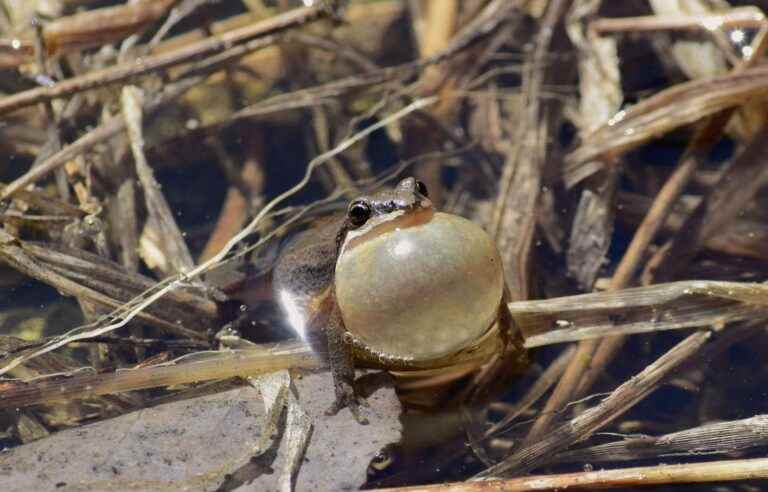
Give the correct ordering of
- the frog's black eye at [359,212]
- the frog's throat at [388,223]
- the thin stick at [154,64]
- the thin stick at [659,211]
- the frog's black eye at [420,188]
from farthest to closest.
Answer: the thin stick at [154,64] < the thin stick at [659,211] < the frog's black eye at [420,188] < the frog's black eye at [359,212] < the frog's throat at [388,223]

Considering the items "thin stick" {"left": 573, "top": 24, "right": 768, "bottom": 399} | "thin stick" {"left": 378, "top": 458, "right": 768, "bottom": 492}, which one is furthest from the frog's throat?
"thin stick" {"left": 573, "top": 24, "right": 768, "bottom": 399}

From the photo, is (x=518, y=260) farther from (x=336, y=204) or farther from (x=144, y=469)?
(x=144, y=469)

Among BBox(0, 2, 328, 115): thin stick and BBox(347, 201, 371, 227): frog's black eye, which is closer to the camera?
BBox(347, 201, 371, 227): frog's black eye

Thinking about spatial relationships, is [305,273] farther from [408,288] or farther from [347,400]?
[408,288]

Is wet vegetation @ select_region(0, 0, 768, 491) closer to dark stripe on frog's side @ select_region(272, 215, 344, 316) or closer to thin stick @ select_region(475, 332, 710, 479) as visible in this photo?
thin stick @ select_region(475, 332, 710, 479)

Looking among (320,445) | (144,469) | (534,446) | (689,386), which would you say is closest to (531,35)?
(689,386)

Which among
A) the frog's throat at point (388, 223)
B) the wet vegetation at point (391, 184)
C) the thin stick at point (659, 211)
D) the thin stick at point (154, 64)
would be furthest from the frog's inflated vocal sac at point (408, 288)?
the thin stick at point (154, 64)

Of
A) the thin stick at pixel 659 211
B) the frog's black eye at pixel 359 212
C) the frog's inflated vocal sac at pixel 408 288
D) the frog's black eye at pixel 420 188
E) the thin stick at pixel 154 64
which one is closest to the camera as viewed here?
the frog's inflated vocal sac at pixel 408 288

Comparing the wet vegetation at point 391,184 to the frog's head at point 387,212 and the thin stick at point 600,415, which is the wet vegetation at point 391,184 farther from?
the frog's head at point 387,212
